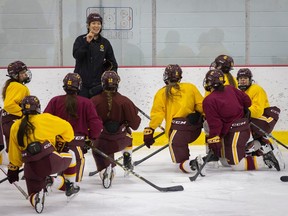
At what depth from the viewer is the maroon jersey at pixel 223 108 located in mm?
6023

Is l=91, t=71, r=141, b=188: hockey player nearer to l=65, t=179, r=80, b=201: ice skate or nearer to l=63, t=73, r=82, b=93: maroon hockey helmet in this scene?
l=63, t=73, r=82, b=93: maroon hockey helmet

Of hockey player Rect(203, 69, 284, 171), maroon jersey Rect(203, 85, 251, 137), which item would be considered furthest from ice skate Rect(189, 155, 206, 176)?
maroon jersey Rect(203, 85, 251, 137)

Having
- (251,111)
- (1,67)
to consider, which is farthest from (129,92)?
(251,111)

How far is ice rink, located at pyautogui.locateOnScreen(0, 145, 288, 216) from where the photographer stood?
4.75 meters

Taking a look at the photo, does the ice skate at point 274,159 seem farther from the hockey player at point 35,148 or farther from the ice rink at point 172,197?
the hockey player at point 35,148

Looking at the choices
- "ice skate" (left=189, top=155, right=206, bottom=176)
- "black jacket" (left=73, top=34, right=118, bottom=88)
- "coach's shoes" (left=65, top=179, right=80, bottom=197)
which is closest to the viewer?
"coach's shoes" (left=65, top=179, right=80, bottom=197)

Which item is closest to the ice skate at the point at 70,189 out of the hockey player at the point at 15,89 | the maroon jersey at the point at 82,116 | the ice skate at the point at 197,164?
the maroon jersey at the point at 82,116

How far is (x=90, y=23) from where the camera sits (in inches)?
262

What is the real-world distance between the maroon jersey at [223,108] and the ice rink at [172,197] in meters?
0.38

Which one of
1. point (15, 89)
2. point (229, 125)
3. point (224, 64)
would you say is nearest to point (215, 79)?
point (229, 125)

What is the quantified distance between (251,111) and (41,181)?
227 cm

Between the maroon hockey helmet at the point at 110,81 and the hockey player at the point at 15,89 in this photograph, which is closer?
the maroon hockey helmet at the point at 110,81

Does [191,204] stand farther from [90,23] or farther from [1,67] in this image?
[1,67]

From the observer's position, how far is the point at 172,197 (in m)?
5.20
